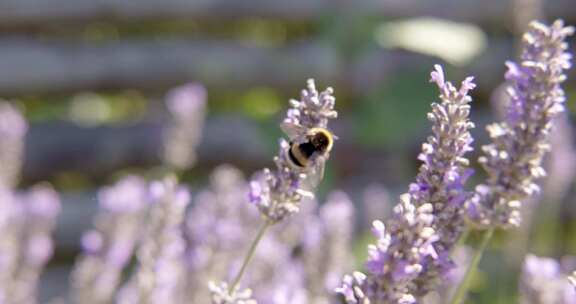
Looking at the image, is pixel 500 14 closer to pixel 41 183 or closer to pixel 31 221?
pixel 41 183

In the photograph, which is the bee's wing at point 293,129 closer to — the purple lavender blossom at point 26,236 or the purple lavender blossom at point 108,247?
the purple lavender blossom at point 108,247

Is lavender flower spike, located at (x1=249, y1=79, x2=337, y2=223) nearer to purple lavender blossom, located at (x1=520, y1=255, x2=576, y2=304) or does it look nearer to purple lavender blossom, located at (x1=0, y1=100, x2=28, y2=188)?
purple lavender blossom, located at (x1=520, y1=255, x2=576, y2=304)

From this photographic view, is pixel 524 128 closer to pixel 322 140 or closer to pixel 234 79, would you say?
pixel 322 140

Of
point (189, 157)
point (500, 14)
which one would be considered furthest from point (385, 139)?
point (189, 157)

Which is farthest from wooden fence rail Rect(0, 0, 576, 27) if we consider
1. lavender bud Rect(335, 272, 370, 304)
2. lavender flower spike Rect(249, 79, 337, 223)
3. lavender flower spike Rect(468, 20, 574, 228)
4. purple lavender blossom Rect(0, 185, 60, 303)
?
lavender bud Rect(335, 272, 370, 304)

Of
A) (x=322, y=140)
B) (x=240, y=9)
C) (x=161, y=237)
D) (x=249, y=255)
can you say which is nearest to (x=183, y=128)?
(x=161, y=237)
